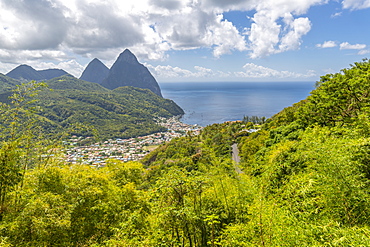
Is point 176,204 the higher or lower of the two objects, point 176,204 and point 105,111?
the lower

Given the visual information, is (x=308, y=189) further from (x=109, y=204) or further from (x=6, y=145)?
(x=6, y=145)

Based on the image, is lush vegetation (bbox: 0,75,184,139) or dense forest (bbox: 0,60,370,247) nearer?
dense forest (bbox: 0,60,370,247)

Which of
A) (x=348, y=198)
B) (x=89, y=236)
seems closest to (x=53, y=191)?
(x=89, y=236)

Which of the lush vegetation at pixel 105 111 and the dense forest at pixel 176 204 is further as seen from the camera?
the lush vegetation at pixel 105 111

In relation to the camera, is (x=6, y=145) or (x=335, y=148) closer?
(x=6, y=145)

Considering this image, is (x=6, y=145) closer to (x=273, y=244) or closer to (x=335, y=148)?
(x=273, y=244)

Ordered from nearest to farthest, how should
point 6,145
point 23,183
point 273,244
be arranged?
point 273,244, point 6,145, point 23,183

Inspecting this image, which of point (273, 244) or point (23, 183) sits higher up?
point (23, 183)

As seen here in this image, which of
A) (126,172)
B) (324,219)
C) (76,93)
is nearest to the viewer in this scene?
(324,219)

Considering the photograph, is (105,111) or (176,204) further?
(105,111)
